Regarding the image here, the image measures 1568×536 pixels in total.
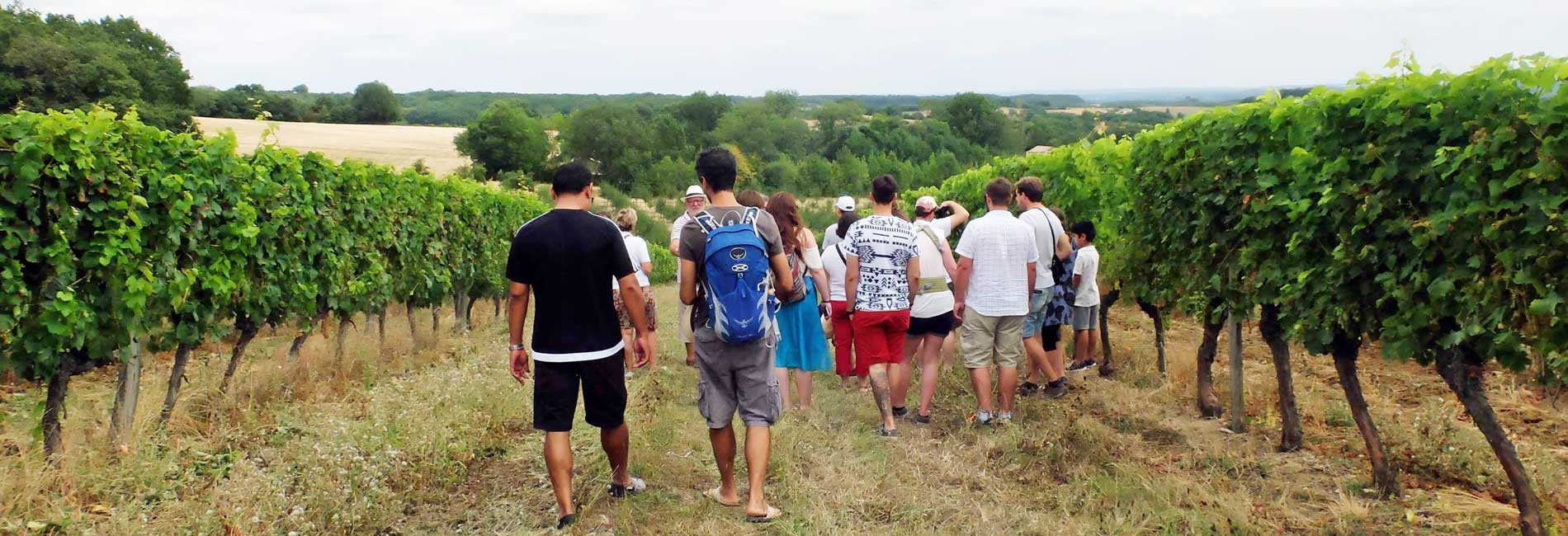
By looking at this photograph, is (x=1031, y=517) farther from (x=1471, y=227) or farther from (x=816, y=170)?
(x=816, y=170)

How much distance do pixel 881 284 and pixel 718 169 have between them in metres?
2.12

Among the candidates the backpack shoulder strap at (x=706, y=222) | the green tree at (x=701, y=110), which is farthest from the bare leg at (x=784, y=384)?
the green tree at (x=701, y=110)

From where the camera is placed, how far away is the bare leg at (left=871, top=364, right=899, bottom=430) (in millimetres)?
6422

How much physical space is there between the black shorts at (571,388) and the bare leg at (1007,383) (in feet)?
10.1

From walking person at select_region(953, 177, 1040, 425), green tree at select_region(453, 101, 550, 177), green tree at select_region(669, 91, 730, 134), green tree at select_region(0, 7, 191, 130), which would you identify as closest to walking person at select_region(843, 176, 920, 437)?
walking person at select_region(953, 177, 1040, 425)

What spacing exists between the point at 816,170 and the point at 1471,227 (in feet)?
303

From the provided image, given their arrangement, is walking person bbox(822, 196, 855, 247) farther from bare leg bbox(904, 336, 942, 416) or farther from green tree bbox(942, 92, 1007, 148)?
green tree bbox(942, 92, 1007, 148)

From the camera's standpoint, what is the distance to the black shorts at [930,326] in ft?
22.1

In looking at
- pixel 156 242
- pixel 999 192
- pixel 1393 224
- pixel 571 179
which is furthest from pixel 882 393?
pixel 156 242

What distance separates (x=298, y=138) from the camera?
4828 cm

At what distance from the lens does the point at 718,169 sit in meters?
4.54

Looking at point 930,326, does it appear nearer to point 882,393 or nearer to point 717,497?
point 882,393

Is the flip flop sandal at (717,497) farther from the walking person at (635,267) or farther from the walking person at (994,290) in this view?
the walking person at (635,267)

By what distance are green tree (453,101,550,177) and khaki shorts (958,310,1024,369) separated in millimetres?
71705
